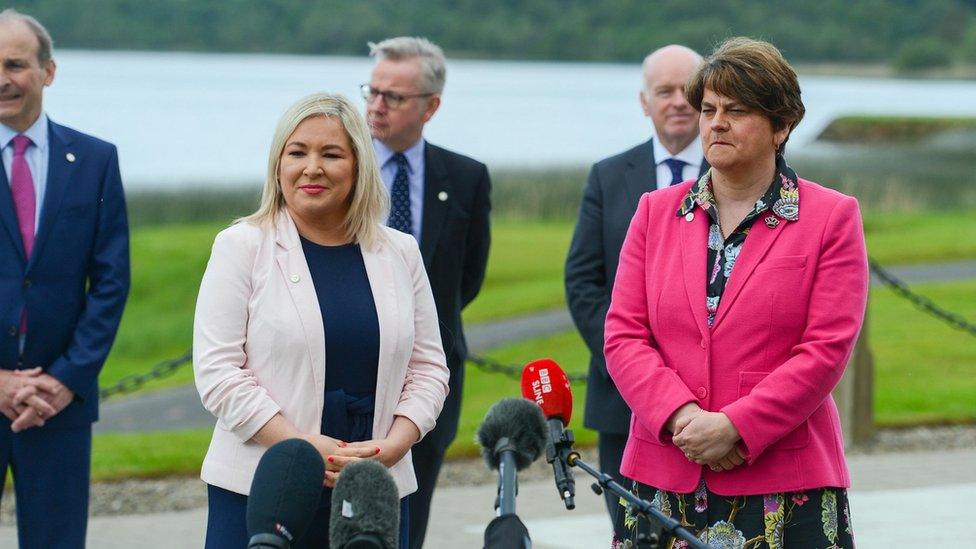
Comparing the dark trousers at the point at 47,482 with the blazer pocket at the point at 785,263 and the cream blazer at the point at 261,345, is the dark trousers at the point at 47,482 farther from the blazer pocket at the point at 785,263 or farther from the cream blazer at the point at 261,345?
the blazer pocket at the point at 785,263

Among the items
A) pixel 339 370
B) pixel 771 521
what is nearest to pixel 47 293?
pixel 339 370

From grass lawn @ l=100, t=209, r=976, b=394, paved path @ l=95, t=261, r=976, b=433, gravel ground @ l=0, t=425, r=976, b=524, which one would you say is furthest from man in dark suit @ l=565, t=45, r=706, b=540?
grass lawn @ l=100, t=209, r=976, b=394

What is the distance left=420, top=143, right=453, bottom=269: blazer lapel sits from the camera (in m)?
5.95

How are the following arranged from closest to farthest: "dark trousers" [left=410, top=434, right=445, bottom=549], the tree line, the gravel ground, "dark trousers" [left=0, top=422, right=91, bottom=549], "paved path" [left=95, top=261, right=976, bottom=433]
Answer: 1. "dark trousers" [left=0, top=422, right=91, bottom=549]
2. "dark trousers" [left=410, top=434, right=445, bottom=549]
3. the gravel ground
4. "paved path" [left=95, top=261, right=976, bottom=433]
5. the tree line

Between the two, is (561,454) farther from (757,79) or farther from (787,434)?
(757,79)

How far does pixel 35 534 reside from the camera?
5590mm

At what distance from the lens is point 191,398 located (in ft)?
43.2

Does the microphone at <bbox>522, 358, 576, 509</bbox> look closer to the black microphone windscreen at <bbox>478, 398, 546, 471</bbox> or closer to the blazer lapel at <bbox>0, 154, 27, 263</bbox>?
the black microphone windscreen at <bbox>478, 398, 546, 471</bbox>

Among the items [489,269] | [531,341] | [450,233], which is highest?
[489,269]

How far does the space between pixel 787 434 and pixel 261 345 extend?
5.12ft

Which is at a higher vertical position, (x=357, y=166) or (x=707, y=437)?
(x=357, y=166)

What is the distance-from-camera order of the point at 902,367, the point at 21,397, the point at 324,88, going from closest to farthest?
the point at 21,397, the point at 902,367, the point at 324,88

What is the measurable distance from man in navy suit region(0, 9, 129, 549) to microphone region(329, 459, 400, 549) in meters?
2.61

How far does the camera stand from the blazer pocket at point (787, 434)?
4.12 meters
